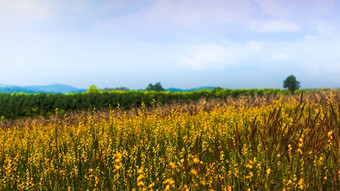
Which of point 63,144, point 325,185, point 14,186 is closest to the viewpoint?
point 325,185

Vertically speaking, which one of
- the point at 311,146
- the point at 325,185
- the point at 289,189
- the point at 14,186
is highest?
the point at 311,146

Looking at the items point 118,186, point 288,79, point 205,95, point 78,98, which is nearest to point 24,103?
point 78,98

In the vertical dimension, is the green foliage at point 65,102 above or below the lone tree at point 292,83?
below

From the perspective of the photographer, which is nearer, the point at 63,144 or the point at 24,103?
the point at 63,144

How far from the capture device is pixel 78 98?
16.9 metres

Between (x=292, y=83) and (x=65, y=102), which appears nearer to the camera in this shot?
(x=65, y=102)

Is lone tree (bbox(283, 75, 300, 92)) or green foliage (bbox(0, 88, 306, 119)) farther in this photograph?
lone tree (bbox(283, 75, 300, 92))

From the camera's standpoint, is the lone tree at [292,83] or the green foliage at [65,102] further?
the lone tree at [292,83]

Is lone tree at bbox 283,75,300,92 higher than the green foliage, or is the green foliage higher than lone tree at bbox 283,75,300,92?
lone tree at bbox 283,75,300,92

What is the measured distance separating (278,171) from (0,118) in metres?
17.0

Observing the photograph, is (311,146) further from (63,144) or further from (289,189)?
(63,144)

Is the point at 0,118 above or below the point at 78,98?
below

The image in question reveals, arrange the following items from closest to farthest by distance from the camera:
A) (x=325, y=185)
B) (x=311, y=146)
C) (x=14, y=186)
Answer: (x=311, y=146) → (x=325, y=185) → (x=14, y=186)

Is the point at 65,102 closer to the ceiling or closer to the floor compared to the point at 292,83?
closer to the floor
